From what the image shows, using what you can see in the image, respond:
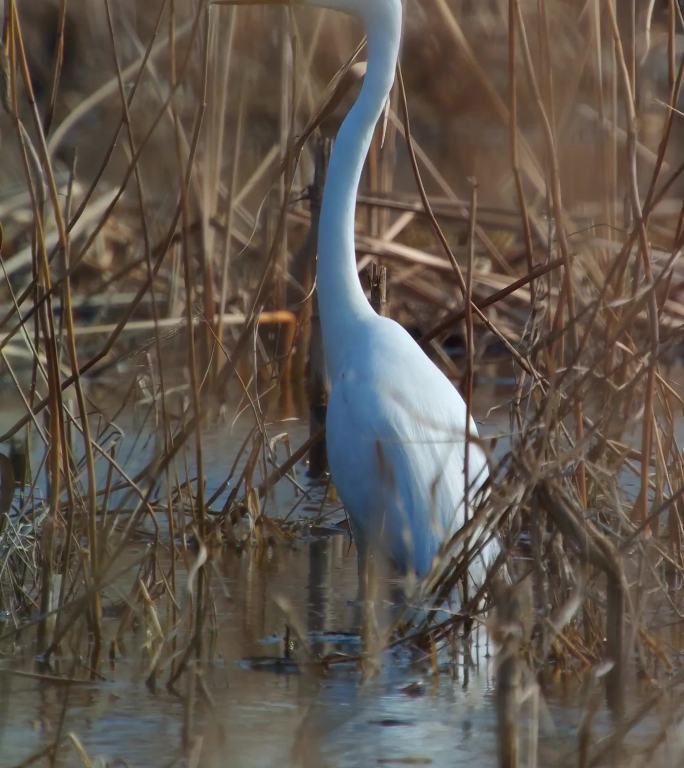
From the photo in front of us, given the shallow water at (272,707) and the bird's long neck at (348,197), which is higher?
the bird's long neck at (348,197)

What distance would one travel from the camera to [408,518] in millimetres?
2953

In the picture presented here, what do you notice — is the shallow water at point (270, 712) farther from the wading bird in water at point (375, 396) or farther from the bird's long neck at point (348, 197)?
the bird's long neck at point (348, 197)

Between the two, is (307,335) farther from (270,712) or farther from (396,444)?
(270,712)

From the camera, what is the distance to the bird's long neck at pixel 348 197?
3186 mm

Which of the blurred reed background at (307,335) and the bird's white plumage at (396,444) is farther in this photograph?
the bird's white plumage at (396,444)

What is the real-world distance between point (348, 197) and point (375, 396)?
496 millimetres

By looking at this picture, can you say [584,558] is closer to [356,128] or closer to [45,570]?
[45,570]

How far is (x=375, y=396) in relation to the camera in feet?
10.1

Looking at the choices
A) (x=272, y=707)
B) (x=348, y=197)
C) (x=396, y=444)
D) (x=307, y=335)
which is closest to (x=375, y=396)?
(x=396, y=444)

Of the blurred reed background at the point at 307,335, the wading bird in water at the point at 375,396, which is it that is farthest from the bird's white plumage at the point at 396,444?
the blurred reed background at the point at 307,335

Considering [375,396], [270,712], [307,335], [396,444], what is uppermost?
[307,335]

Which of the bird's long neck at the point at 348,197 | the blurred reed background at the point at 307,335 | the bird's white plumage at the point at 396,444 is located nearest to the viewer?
the blurred reed background at the point at 307,335

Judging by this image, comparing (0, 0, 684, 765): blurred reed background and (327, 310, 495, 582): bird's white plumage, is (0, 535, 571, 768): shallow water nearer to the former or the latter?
(0, 0, 684, 765): blurred reed background

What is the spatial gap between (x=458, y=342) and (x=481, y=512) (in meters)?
3.72
